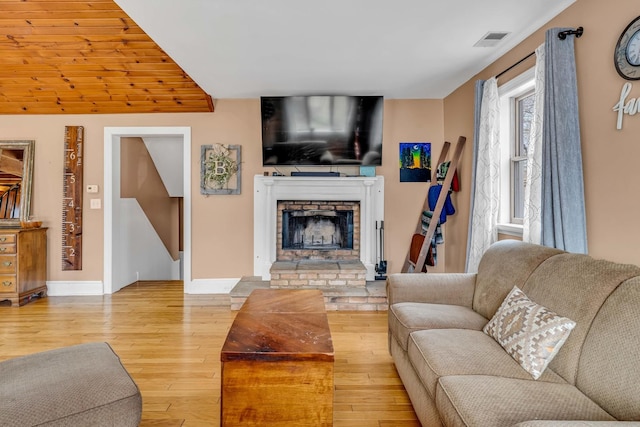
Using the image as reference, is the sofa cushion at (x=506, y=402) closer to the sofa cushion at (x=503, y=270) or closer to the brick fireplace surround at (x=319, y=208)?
the sofa cushion at (x=503, y=270)

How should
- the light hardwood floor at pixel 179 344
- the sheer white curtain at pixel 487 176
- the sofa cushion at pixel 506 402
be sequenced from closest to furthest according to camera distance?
the sofa cushion at pixel 506 402 < the light hardwood floor at pixel 179 344 < the sheer white curtain at pixel 487 176

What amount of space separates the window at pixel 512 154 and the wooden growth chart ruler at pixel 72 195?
15.6 ft

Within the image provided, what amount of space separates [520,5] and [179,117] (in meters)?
3.73

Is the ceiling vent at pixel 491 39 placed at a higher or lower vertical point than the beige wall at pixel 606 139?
higher

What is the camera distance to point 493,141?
3.09m

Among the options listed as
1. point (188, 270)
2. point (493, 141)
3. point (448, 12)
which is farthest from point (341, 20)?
point (188, 270)

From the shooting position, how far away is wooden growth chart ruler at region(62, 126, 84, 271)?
14.5ft

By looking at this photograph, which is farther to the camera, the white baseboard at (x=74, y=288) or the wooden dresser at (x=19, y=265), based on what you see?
the white baseboard at (x=74, y=288)

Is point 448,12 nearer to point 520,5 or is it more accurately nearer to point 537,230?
point 520,5

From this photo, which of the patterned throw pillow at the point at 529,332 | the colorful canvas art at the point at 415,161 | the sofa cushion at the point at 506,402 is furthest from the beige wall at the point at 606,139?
the colorful canvas art at the point at 415,161

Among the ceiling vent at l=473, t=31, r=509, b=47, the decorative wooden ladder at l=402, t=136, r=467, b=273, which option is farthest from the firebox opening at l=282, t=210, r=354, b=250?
the ceiling vent at l=473, t=31, r=509, b=47

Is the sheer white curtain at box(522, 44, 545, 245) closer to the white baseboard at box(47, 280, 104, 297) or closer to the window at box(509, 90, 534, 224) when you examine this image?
the window at box(509, 90, 534, 224)

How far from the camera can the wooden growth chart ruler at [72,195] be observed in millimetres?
4406

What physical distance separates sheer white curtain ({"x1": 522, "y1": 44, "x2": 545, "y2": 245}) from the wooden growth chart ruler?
15.8 ft
